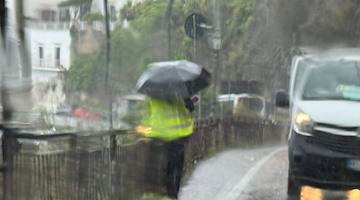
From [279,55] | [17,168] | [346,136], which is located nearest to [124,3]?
[17,168]

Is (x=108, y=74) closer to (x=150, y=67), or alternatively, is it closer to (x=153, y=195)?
(x=150, y=67)

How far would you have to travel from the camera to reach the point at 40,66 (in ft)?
13.7

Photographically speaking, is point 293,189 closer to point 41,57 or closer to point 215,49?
point 41,57

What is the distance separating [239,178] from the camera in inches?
311

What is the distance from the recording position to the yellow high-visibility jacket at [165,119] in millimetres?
5375

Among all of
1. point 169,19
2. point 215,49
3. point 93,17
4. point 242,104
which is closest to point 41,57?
point 93,17

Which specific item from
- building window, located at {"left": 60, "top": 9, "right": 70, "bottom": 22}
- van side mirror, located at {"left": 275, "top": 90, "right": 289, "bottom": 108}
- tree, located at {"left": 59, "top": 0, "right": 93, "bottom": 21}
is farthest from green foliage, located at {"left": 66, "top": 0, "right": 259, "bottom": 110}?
van side mirror, located at {"left": 275, "top": 90, "right": 289, "bottom": 108}

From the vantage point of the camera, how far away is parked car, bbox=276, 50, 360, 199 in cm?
590

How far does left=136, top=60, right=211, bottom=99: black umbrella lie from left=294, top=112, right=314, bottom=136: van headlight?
1.33 metres

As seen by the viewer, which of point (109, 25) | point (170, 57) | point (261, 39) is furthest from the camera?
point (261, 39)

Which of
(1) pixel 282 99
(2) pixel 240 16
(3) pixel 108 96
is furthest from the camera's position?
(2) pixel 240 16

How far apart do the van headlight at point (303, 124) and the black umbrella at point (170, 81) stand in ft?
4.37

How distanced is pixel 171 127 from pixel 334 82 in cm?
251

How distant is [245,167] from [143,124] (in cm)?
384
